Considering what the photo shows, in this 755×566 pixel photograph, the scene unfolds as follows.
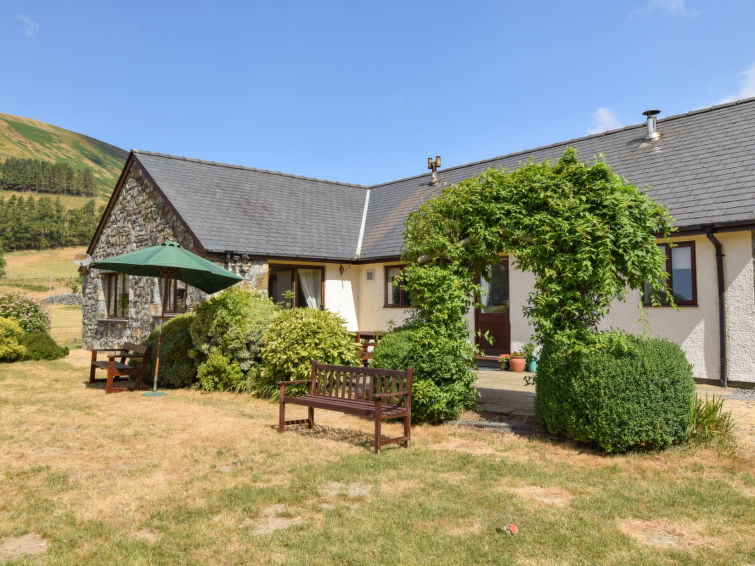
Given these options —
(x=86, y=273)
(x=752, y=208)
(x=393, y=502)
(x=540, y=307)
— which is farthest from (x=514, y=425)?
(x=86, y=273)

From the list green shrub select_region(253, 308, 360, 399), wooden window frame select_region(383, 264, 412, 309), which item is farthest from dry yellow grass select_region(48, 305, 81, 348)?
green shrub select_region(253, 308, 360, 399)

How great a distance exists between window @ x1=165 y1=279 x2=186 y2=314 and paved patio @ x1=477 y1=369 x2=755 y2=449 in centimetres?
907

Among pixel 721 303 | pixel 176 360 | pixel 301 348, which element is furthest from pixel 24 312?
pixel 721 303

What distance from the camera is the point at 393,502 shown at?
15.3ft

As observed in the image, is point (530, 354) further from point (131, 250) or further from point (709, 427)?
point (131, 250)

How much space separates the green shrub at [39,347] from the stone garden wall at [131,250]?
1.98m

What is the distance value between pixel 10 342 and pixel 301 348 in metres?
11.3

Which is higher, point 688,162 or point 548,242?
point 688,162

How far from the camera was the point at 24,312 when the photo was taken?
17.4m

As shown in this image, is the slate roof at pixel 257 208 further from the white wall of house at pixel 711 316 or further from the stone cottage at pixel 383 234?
the white wall of house at pixel 711 316

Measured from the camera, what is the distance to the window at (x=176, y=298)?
15669 millimetres

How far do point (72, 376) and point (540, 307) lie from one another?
38.6 feet

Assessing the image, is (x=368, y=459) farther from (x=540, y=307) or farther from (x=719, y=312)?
(x=719, y=312)

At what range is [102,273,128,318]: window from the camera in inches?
738
